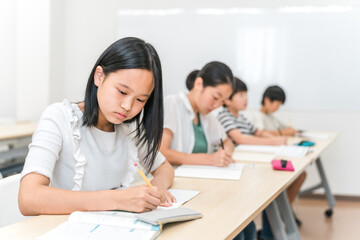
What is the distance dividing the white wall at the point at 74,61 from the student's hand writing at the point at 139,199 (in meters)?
2.97

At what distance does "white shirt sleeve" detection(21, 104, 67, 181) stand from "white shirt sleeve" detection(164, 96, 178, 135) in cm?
92

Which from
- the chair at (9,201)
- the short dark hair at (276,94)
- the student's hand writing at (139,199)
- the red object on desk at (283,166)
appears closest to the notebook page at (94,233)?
the student's hand writing at (139,199)

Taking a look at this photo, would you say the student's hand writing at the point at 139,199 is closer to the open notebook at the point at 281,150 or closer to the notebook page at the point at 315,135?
the open notebook at the point at 281,150

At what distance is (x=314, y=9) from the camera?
13.8 ft

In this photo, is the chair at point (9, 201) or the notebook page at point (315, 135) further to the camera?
the notebook page at point (315, 135)

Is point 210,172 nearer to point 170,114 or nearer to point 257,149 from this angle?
point 170,114

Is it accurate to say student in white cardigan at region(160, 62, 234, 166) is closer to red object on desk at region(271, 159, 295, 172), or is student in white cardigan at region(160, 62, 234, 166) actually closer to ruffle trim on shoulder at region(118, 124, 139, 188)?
red object on desk at region(271, 159, 295, 172)

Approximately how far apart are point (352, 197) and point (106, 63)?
372 cm

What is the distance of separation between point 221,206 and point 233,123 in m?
1.79

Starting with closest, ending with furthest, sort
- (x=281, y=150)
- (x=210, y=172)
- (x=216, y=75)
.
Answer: (x=210, y=172) < (x=216, y=75) < (x=281, y=150)

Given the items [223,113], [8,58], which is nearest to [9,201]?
[223,113]

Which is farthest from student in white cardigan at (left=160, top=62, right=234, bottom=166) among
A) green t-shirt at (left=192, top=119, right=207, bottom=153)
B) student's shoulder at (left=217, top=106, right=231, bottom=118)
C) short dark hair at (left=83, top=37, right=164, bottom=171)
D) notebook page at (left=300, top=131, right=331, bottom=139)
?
notebook page at (left=300, top=131, right=331, bottom=139)

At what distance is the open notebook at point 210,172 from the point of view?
1.76 meters

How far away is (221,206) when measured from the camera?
1.30 m
